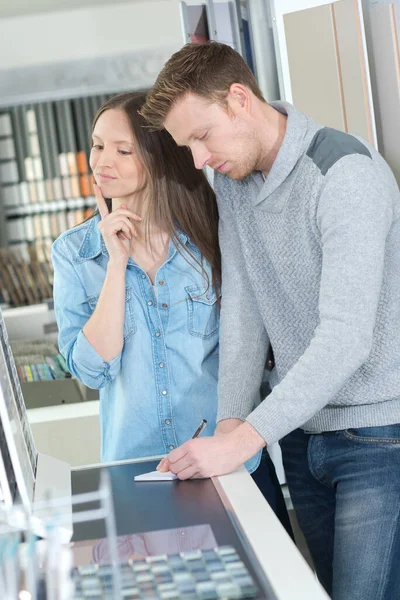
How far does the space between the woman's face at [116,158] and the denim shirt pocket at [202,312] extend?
0.81ft

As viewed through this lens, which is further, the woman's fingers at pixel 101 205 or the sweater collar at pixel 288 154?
the woman's fingers at pixel 101 205

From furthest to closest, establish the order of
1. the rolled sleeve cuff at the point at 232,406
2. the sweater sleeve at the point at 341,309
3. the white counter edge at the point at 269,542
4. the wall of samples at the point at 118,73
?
the wall of samples at the point at 118,73 → the rolled sleeve cuff at the point at 232,406 → the sweater sleeve at the point at 341,309 → the white counter edge at the point at 269,542

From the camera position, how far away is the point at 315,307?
61.9 inches

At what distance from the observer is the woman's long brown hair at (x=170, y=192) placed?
1.75 metres

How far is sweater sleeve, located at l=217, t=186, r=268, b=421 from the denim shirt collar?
0.10m

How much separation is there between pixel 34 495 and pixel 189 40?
125 centimetres

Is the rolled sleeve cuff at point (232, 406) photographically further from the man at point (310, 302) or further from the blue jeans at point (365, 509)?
the blue jeans at point (365, 509)

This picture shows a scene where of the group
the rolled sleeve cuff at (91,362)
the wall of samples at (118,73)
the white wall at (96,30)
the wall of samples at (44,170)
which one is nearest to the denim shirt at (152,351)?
the rolled sleeve cuff at (91,362)

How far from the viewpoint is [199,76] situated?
5.07ft

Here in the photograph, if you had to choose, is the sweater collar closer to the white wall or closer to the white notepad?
the white notepad

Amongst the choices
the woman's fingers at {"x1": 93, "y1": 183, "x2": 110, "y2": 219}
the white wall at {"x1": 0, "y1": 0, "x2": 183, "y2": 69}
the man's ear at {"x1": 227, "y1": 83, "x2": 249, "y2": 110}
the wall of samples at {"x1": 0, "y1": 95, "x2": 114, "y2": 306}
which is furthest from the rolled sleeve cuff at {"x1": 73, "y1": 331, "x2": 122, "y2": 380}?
the wall of samples at {"x1": 0, "y1": 95, "x2": 114, "y2": 306}

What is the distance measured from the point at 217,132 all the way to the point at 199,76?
0.34ft

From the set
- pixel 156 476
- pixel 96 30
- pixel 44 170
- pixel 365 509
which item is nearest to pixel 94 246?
pixel 156 476

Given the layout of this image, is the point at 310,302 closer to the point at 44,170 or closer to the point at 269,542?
the point at 269,542
